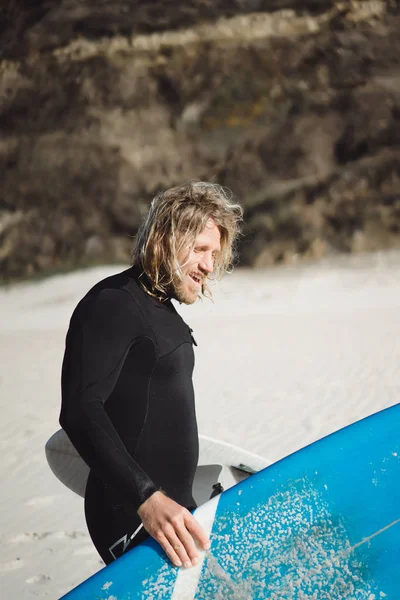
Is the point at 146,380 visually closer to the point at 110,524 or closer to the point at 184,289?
the point at 184,289

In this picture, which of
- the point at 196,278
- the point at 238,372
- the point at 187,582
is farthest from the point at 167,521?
the point at 238,372

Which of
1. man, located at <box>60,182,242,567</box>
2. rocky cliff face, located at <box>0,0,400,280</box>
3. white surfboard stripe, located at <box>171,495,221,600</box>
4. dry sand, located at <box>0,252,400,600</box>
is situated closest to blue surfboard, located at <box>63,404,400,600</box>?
white surfboard stripe, located at <box>171,495,221,600</box>

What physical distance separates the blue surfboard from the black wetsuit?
121 mm

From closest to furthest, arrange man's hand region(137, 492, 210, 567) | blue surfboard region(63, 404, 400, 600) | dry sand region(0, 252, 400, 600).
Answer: man's hand region(137, 492, 210, 567) → blue surfboard region(63, 404, 400, 600) → dry sand region(0, 252, 400, 600)

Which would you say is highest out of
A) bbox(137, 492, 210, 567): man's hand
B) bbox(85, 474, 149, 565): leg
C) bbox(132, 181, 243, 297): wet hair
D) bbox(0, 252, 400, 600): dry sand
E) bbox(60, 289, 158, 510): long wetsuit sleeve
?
bbox(132, 181, 243, 297): wet hair

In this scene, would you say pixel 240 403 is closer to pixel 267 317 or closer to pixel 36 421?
pixel 36 421

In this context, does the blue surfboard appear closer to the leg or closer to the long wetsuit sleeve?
the leg

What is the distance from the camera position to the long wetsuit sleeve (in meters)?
1.52

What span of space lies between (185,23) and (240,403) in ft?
39.3

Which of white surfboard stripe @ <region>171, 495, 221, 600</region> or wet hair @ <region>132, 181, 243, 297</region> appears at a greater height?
wet hair @ <region>132, 181, 243, 297</region>

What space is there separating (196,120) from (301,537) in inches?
583

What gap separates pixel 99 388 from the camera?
1.55 m

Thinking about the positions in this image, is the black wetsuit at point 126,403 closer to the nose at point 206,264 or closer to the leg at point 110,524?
the leg at point 110,524

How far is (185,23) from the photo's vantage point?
16.3 metres
